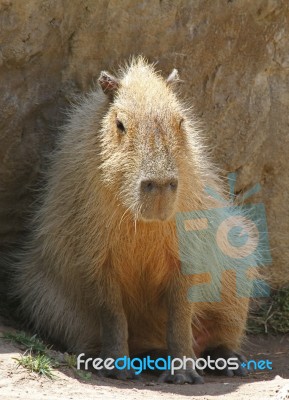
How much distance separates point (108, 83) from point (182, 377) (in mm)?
2040

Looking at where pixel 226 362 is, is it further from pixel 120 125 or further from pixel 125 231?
pixel 120 125

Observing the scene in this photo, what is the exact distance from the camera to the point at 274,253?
8.11m

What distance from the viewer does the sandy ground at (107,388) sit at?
16.9ft

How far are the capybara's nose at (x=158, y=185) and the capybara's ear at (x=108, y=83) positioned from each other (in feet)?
2.97

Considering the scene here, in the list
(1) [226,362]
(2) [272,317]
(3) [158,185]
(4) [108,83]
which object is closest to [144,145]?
(3) [158,185]

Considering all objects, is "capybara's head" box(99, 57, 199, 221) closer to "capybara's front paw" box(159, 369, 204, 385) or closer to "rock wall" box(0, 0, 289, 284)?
"rock wall" box(0, 0, 289, 284)

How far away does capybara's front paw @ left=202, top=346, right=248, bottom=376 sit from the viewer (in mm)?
6664

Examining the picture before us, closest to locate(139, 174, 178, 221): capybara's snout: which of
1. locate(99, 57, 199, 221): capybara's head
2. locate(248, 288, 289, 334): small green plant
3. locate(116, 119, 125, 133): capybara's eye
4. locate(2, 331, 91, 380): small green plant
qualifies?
locate(99, 57, 199, 221): capybara's head

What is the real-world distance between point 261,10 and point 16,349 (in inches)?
135

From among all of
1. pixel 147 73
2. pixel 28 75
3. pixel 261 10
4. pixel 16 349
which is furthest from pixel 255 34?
pixel 16 349

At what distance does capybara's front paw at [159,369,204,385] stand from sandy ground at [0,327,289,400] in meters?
0.08

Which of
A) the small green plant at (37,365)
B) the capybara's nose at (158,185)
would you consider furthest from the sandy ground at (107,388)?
Answer: the capybara's nose at (158,185)

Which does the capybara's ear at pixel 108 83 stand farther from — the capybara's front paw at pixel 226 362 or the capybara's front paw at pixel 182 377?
the capybara's front paw at pixel 226 362

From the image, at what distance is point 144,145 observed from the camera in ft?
18.6
